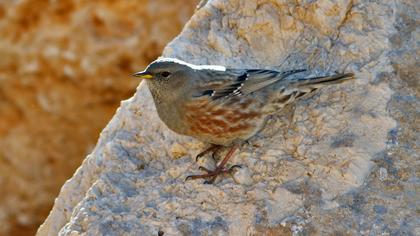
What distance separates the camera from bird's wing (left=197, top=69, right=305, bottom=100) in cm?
468

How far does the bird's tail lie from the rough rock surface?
Result: 11 cm

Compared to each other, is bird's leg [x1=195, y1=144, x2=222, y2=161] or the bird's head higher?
the bird's head

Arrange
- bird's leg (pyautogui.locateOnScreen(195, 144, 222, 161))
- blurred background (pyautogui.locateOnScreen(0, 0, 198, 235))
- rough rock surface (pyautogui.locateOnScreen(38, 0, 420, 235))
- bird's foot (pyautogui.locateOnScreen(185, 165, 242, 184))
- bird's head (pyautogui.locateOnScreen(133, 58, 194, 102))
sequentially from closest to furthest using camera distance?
rough rock surface (pyautogui.locateOnScreen(38, 0, 420, 235)), bird's foot (pyautogui.locateOnScreen(185, 165, 242, 184)), bird's leg (pyautogui.locateOnScreen(195, 144, 222, 161)), bird's head (pyautogui.locateOnScreen(133, 58, 194, 102)), blurred background (pyautogui.locateOnScreen(0, 0, 198, 235))

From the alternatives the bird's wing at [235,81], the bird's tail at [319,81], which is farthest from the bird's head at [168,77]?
the bird's tail at [319,81]

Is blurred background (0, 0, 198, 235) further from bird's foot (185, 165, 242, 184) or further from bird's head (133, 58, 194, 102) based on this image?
bird's foot (185, 165, 242, 184)

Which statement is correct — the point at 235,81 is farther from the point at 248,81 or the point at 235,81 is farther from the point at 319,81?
the point at 319,81

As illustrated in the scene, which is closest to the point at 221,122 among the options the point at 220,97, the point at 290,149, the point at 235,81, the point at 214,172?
the point at 220,97

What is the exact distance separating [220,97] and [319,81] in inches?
27.6

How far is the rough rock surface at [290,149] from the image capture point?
4020 millimetres

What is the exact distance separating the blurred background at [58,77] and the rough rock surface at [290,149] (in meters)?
3.72

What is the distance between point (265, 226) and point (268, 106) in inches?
38.6

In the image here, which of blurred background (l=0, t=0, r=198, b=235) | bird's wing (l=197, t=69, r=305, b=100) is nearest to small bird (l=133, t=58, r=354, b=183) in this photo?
bird's wing (l=197, t=69, r=305, b=100)

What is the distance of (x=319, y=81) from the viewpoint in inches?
176

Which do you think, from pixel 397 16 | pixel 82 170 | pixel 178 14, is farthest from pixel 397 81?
pixel 178 14
